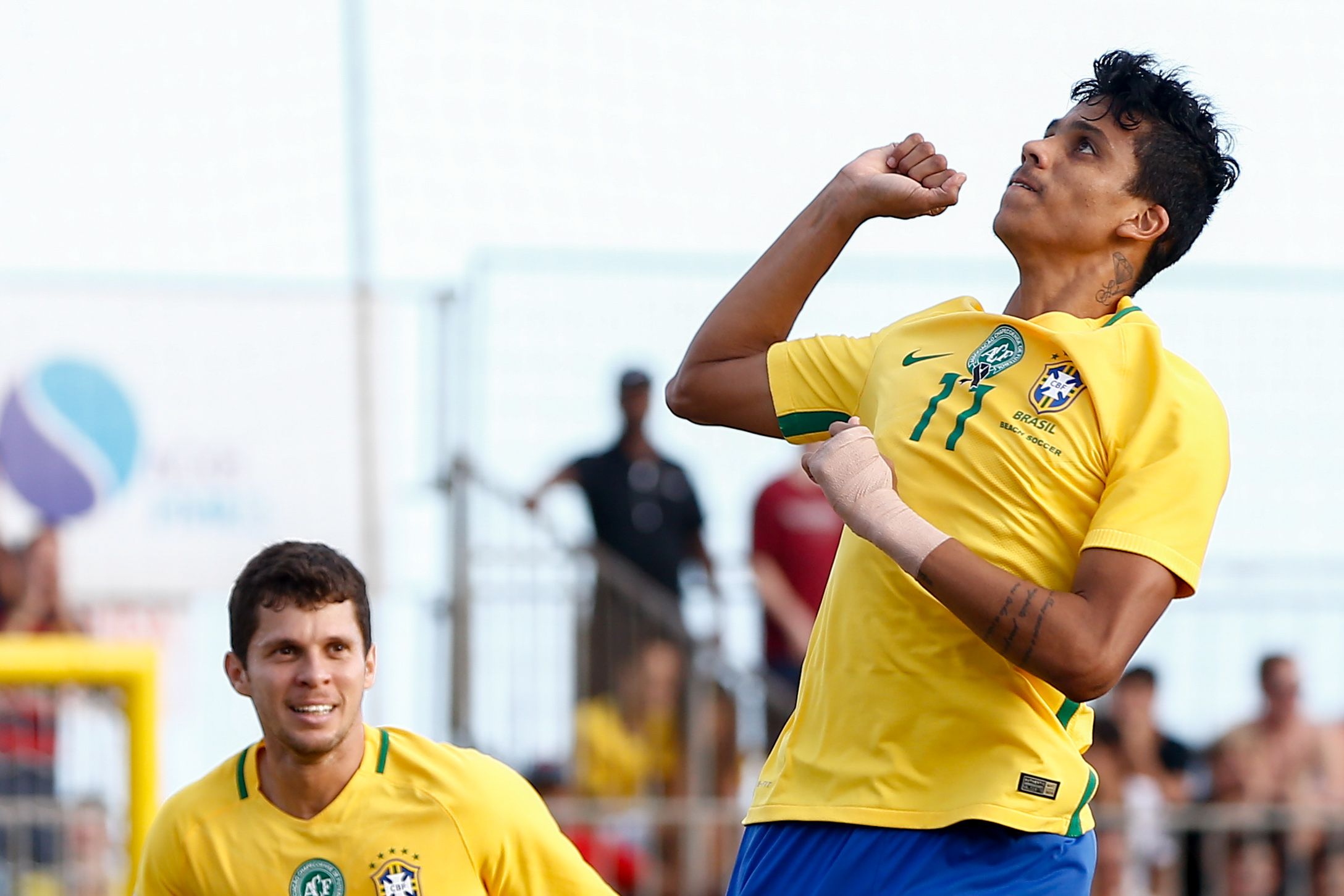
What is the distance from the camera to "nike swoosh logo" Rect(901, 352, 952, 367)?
3.07 m

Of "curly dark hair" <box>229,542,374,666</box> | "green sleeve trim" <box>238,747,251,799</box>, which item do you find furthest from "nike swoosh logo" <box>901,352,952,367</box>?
"green sleeve trim" <box>238,747,251,799</box>

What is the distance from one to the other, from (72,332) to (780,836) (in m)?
6.10

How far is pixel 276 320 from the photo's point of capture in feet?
27.6

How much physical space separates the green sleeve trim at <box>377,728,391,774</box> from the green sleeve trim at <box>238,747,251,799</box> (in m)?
0.29

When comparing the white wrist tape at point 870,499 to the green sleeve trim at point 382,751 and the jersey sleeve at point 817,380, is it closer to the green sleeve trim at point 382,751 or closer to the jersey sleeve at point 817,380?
the jersey sleeve at point 817,380

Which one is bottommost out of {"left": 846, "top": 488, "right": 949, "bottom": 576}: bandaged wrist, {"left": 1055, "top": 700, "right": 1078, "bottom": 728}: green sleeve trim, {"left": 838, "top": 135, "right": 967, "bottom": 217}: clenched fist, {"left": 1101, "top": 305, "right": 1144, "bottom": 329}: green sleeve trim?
{"left": 1055, "top": 700, "right": 1078, "bottom": 728}: green sleeve trim

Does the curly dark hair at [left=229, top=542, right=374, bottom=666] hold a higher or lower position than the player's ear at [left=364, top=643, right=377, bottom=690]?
higher

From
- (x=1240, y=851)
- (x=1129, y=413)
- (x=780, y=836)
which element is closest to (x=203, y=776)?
(x=780, y=836)

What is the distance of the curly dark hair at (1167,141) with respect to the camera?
310cm

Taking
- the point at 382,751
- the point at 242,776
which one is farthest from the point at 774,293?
the point at 242,776

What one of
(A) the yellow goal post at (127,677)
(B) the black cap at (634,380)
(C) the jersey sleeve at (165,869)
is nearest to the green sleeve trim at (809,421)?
(C) the jersey sleeve at (165,869)

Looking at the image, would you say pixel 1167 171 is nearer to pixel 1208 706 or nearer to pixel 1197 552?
pixel 1197 552

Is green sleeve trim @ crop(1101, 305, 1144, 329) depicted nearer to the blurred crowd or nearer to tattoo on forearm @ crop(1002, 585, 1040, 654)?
tattoo on forearm @ crop(1002, 585, 1040, 654)

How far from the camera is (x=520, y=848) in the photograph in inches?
144
